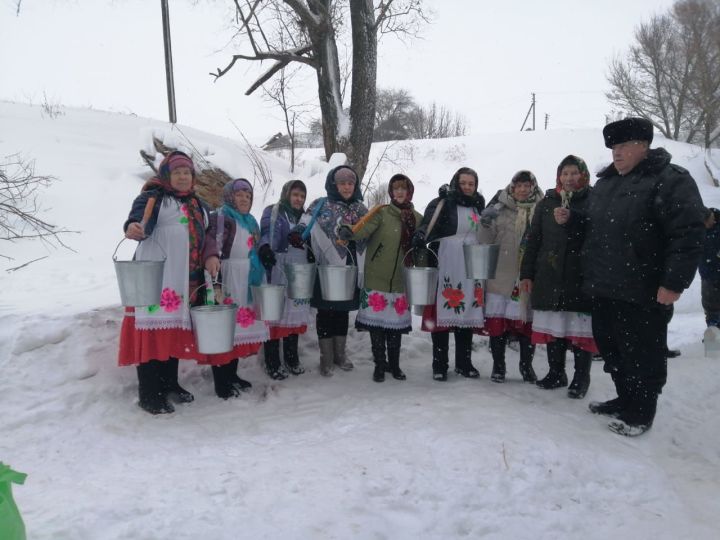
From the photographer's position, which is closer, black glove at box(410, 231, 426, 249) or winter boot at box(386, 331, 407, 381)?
black glove at box(410, 231, 426, 249)

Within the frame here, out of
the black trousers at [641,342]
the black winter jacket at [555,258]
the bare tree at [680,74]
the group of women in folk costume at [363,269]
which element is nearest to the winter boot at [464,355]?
the group of women in folk costume at [363,269]

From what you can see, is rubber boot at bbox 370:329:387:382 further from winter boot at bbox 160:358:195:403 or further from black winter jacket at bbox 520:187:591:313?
winter boot at bbox 160:358:195:403

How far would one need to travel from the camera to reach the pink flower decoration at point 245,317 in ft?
12.5

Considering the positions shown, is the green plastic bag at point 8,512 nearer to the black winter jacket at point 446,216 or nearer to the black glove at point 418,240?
the black glove at point 418,240

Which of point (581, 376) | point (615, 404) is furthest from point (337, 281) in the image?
point (615, 404)

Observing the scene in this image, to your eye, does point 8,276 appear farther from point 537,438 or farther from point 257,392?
point 537,438

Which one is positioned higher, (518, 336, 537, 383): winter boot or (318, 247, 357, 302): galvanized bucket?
(318, 247, 357, 302): galvanized bucket

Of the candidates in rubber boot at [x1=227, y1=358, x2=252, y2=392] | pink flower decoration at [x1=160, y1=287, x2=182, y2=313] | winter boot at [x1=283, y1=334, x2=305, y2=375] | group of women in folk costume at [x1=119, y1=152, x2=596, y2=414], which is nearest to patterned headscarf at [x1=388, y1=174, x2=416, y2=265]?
group of women in folk costume at [x1=119, y1=152, x2=596, y2=414]

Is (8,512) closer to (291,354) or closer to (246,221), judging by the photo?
(246,221)

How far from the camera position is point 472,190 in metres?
4.11

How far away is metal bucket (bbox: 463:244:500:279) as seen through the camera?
369cm

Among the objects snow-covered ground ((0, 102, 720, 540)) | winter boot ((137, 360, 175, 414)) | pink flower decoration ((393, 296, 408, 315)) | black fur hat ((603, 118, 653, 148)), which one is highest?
black fur hat ((603, 118, 653, 148))

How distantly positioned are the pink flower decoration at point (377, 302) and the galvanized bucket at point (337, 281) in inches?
9.5

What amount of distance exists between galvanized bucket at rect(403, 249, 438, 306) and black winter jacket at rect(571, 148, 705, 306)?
3.65ft
